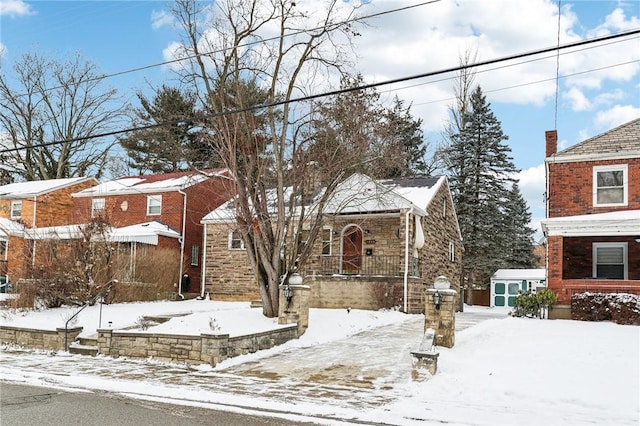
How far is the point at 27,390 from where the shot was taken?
8789 millimetres

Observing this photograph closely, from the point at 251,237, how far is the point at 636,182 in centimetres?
1206

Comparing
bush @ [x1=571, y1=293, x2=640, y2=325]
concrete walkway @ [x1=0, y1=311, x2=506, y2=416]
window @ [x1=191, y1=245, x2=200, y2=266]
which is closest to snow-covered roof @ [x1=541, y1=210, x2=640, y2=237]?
bush @ [x1=571, y1=293, x2=640, y2=325]

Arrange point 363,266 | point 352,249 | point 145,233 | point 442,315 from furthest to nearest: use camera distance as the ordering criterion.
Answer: point 145,233
point 352,249
point 363,266
point 442,315

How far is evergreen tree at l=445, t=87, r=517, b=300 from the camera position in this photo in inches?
1353

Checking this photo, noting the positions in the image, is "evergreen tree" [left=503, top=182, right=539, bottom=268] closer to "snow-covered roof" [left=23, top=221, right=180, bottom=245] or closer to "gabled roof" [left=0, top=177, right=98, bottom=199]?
"snow-covered roof" [left=23, top=221, right=180, bottom=245]

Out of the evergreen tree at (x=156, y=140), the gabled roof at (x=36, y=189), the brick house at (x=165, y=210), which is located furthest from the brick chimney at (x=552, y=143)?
the gabled roof at (x=36, y=189)

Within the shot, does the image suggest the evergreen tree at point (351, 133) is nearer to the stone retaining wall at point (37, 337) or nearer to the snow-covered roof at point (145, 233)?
the stone retaining wall at point (37, 337)

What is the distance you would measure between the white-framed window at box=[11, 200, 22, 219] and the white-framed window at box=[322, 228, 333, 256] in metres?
19.7

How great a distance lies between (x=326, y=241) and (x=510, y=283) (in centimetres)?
1557

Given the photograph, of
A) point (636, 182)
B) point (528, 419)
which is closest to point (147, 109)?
point (636, 182)

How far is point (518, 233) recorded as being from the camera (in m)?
39.2

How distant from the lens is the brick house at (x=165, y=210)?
2575cm

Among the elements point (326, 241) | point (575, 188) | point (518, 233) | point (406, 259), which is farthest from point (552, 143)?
point (518, 233)

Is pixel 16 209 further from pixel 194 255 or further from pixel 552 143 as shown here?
pixel 552 143
